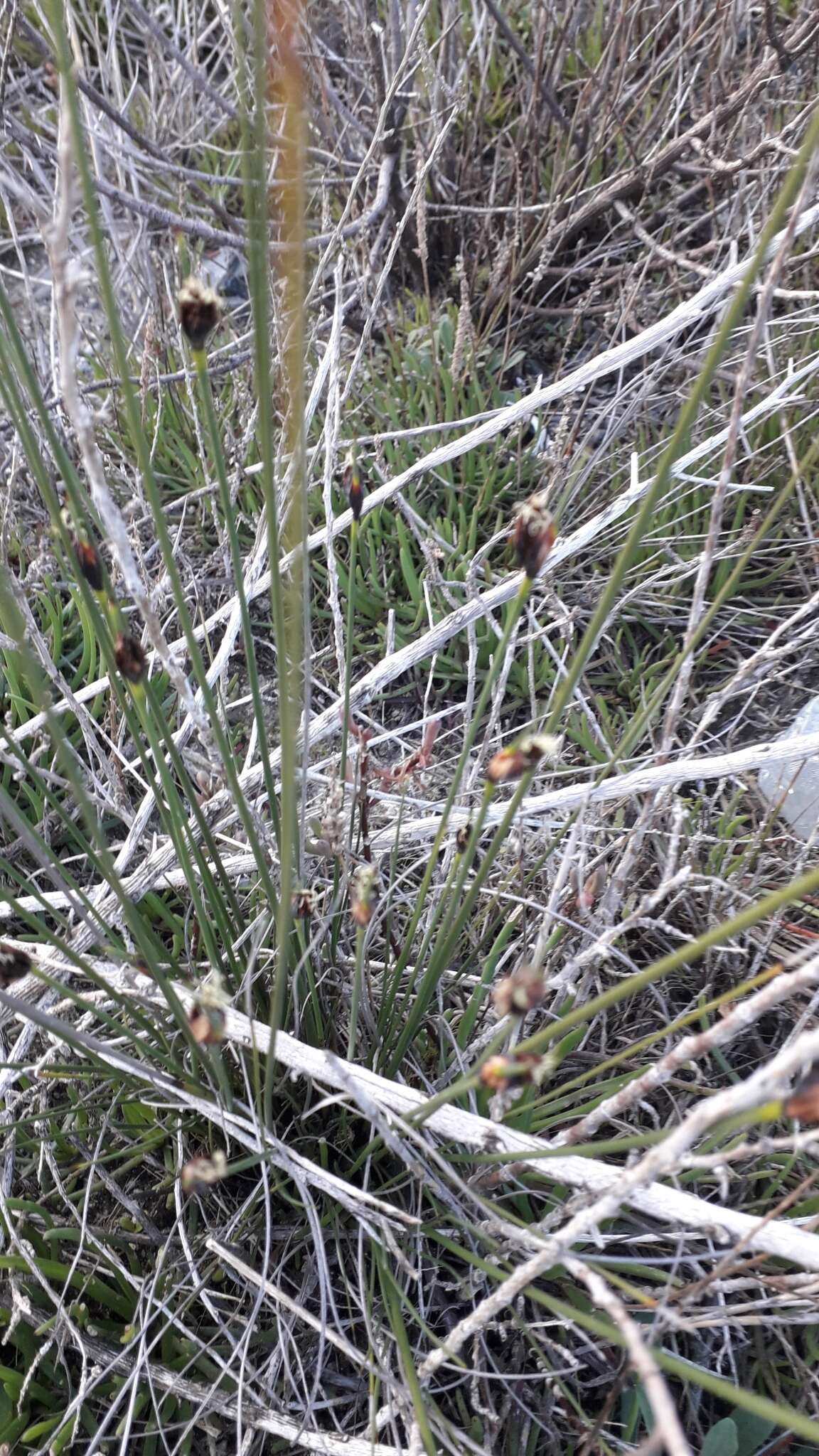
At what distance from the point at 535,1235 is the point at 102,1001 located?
0.50m

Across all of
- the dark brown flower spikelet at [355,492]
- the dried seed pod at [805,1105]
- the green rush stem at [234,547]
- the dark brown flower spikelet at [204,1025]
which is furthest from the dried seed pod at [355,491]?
the dried seed pod at [805,1105]

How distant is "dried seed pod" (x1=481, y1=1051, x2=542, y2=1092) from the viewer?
19.3 inches

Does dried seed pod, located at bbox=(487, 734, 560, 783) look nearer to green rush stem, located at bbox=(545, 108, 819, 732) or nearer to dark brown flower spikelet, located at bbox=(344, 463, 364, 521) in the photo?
green rush stem, located at bbox=(545, 108, 819, 732)

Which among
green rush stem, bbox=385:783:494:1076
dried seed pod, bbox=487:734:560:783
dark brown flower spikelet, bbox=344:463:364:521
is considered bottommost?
green rush stem, bbox=385:783:494:1076

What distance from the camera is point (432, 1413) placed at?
2.47 ft

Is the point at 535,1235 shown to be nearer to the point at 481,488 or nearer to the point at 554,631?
the point at 554,631

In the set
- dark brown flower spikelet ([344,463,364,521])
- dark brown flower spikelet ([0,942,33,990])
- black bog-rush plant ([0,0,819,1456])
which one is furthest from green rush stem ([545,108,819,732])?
dark brown flower spikelet ([0,942,33,990])

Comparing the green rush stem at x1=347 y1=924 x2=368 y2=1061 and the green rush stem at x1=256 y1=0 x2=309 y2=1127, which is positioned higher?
the green rush stem at x1=256 y1=0 x2=309 y2=1127

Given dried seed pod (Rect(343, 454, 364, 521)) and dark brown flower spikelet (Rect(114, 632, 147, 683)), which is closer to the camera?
dark brown flower spikelet (Rect(114, 632, 147, 683))

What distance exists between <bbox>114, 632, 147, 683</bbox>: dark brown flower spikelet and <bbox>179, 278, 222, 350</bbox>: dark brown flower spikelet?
7.8 inches

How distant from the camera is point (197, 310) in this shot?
1.82 feet

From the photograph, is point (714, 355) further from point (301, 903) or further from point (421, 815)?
point (421, 815)

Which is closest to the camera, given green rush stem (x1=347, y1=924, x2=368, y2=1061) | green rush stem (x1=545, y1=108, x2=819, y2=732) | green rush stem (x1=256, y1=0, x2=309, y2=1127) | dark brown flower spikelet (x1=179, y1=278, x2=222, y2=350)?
green rush stem (x1=256, y1=0, x2=309, y2=1127)

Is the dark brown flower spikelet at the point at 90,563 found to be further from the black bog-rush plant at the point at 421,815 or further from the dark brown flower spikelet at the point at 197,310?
the dark brown flower spikelet at the point at 197,310
